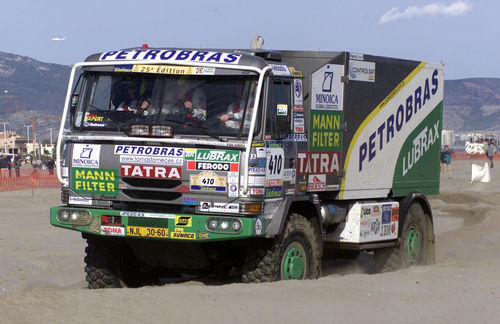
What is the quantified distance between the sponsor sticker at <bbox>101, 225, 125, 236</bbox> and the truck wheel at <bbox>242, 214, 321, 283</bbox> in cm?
151

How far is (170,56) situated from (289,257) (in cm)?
280

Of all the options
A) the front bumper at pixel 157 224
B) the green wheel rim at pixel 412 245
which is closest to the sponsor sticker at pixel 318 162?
the front bumper at pixel 157 224

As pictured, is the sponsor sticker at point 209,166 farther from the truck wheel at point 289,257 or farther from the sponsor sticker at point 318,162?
the sponsor sticker at point 318,162

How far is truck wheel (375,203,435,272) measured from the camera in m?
14.1

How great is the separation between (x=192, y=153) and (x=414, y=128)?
541 centimetres

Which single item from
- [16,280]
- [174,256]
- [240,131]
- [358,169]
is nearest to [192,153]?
[240,131]

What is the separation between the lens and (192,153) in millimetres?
10211

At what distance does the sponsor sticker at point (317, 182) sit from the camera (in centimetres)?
1165

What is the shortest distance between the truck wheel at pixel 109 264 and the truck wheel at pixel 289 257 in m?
1.70

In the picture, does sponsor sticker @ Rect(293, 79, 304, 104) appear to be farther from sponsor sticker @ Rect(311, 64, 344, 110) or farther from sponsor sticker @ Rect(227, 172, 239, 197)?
sponsor sticker @ Rect(227, 172, 239, 197)

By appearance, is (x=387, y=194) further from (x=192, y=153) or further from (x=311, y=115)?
(x=192, y=153)

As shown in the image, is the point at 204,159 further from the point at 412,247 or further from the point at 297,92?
the point at 412,247

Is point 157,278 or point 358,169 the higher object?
point 358,169

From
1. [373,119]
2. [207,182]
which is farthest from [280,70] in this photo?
[373,119]
